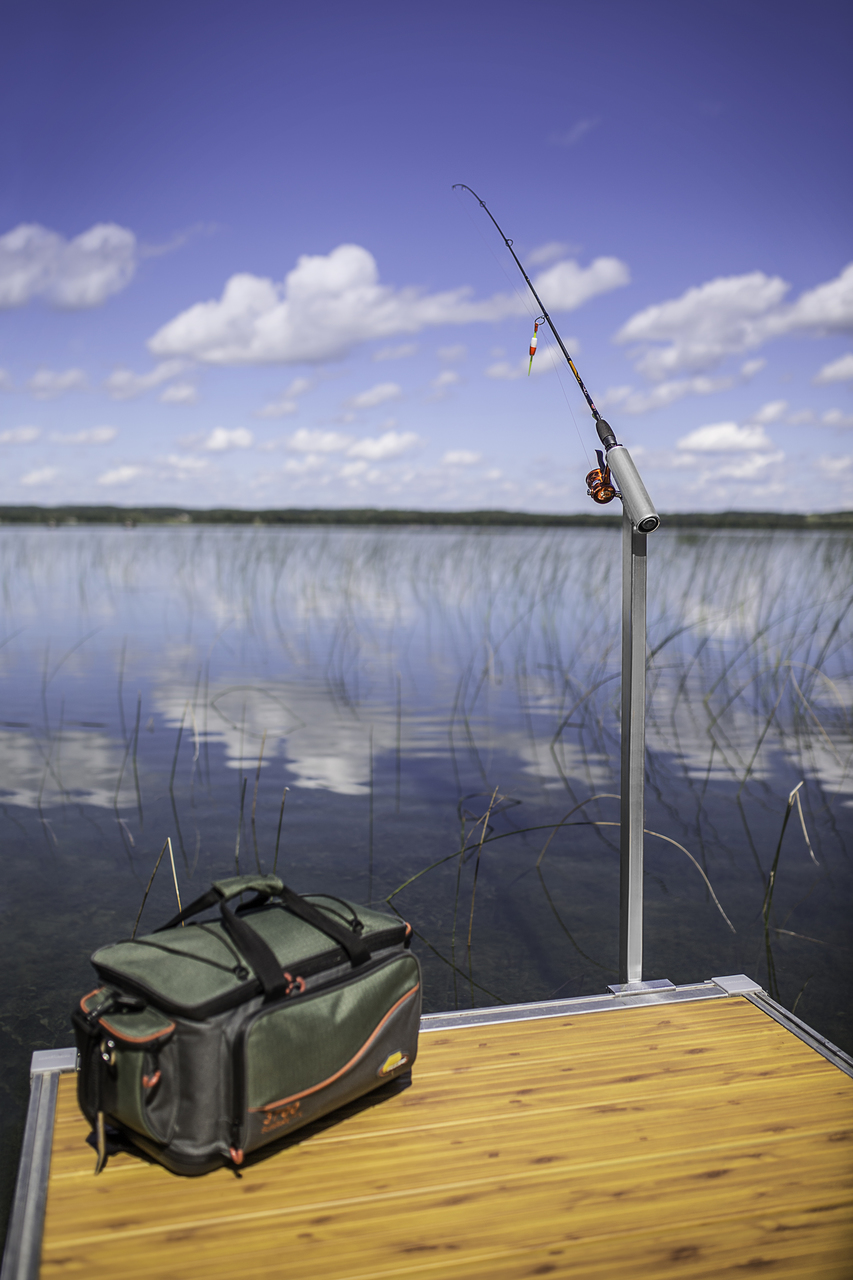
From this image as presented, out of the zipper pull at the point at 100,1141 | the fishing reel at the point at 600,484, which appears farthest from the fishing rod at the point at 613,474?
the zipper pull at the point at 100,1141

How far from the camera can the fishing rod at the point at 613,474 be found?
1.87 meters

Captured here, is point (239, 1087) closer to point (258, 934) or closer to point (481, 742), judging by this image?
point (258, 934)

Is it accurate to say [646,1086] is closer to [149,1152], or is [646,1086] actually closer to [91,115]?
[149,1152]

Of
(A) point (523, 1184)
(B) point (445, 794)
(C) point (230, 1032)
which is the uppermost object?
(C) point (230, 1032)

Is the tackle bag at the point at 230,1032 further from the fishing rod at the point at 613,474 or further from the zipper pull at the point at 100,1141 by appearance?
the fishing rod at the point at 613,474

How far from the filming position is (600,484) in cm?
209

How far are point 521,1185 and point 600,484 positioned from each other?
4.94ft

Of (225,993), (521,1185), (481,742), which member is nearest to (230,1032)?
(225,993)

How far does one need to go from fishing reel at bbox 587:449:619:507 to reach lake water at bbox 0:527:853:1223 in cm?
110

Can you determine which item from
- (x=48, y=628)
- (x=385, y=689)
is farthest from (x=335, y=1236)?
(x=48, y=628)

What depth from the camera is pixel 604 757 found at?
5.47 metres

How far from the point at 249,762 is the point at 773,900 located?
10.0ft

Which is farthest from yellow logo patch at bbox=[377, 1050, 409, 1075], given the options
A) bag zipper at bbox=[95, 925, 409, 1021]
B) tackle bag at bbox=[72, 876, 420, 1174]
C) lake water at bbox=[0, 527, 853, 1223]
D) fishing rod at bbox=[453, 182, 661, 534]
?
fishing rod at bbox=[453, 182, 661, 534]

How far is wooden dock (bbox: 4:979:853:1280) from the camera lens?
1.26 meters
